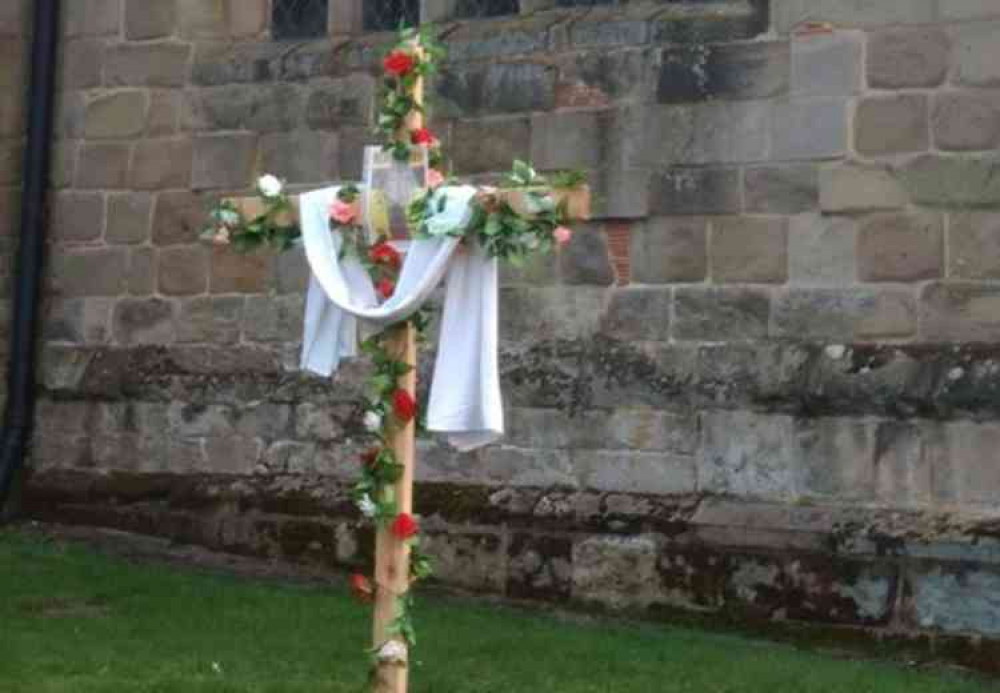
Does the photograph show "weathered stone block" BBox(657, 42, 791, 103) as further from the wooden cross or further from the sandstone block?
the sandstone block

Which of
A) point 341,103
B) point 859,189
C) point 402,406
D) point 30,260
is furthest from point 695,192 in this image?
point 30,260

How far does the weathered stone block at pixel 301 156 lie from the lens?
10.7 metres

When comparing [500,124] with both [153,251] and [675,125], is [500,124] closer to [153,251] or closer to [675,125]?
[675,125]

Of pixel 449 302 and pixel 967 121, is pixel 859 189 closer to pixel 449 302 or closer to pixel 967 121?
pixel 967 121

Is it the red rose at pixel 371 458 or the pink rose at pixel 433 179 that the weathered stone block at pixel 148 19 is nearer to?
the pink rose at pixel 433 179

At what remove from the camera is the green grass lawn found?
7.57 m

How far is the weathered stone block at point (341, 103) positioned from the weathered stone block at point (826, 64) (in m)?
2.63

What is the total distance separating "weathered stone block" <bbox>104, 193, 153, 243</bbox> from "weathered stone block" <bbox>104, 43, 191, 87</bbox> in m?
0.73

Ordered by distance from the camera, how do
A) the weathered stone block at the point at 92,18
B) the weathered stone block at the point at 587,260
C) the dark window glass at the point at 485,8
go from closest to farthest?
the weathered stone block at the point at 587,260
the dark window glass at the point at 485,8
the weathered stone block at the point at 92,18

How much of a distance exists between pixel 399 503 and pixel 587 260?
398 cm

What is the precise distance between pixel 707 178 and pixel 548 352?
4.27 ft

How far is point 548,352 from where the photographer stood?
9.88m

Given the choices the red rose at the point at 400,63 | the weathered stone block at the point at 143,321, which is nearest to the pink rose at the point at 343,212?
the red rose at the point at 400,63

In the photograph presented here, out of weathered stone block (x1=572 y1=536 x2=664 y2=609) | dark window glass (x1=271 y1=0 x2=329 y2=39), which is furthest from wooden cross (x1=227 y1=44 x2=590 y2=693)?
dark window glass (x1=271 y1=0 x2=329 y2=39)
